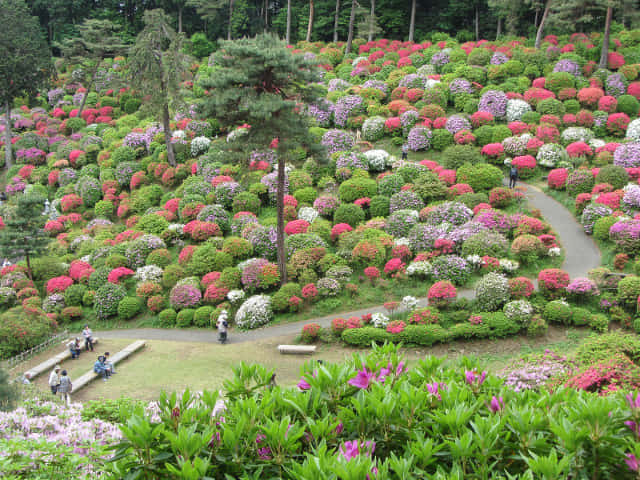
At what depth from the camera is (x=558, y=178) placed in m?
20.6

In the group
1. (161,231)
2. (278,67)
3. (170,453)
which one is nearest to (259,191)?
(161,231)

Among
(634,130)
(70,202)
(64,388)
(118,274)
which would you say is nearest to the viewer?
(64,388)

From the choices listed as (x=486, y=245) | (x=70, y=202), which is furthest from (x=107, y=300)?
(x=486, y=245)

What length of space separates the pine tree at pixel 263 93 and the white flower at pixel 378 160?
307 inches

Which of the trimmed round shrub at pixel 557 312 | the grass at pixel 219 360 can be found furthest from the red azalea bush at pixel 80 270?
the trimmed round shrub at pixel 557 312

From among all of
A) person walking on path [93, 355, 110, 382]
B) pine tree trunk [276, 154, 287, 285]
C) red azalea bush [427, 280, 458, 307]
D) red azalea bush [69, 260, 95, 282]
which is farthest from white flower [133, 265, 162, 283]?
red azalea bush [427, 280, 458, 307]

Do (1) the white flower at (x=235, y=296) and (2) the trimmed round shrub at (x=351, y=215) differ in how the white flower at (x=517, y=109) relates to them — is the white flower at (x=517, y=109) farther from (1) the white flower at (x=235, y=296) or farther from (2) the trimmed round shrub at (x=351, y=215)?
(1) the white flower at (x=235, y=296)

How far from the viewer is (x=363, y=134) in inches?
1080

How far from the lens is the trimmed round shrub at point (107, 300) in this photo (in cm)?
1905

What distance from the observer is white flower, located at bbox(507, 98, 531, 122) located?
83.1ft

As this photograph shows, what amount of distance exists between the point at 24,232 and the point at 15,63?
1934cm

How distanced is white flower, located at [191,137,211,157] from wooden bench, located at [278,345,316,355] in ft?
56.7

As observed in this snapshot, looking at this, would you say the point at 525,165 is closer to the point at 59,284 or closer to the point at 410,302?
the point at 410,302

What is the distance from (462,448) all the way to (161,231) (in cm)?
2132
